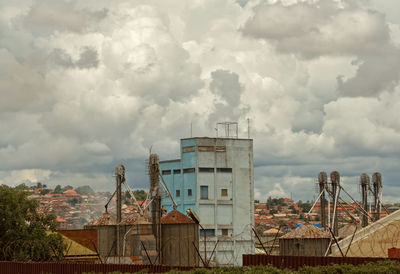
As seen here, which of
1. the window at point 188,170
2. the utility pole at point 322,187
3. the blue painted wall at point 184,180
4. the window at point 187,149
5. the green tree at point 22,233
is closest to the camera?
the green tree at point 22,233

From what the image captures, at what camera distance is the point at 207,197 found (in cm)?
9512

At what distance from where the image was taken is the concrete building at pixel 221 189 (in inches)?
3718

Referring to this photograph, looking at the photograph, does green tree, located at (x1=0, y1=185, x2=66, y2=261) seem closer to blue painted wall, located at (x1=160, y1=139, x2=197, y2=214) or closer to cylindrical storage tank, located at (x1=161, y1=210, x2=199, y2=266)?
cylindrical storage tank, located at (x1=161, y1=210, x2=199, y2=266)

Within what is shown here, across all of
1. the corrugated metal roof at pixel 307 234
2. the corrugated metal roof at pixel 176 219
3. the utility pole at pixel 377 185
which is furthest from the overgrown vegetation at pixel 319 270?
the utility pole at pixel 377 185

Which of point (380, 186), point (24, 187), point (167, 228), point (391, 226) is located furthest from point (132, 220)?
point (380, 186)

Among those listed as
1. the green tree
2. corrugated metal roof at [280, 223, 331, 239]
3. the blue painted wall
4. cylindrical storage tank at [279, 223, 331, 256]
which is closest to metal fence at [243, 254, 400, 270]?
the green tree

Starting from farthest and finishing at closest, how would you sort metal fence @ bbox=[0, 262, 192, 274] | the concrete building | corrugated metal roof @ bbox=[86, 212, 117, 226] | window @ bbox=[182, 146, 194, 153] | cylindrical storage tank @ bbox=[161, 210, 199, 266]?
window @ bbox=[182, 146, 194, 153]
the concrete building
corrugated metal roof @ bbox=[86, 212, 117, 226]
cylindrical storage tank @ bbox=[161, 210, 199, 266]
metal fence @ bbox=[0, 262, 192, 274]

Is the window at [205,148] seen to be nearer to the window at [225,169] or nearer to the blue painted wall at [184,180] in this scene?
the blue painted wall at [184,180]

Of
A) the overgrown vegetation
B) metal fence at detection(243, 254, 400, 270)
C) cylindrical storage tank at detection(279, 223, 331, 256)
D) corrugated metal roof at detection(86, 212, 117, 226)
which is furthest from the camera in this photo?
corrugated metal roof at detection(86, 212, 117, 226)

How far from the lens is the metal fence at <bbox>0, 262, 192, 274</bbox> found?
33.2 m

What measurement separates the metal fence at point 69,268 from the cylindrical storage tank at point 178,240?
24912mm

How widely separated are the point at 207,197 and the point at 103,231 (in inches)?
1168

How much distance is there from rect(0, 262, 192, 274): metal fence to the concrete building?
56.2 meters

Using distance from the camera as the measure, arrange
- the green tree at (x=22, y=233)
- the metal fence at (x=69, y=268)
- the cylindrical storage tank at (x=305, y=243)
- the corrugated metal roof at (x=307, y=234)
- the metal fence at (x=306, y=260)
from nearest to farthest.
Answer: the metal fence at (x=69, y=268)
the metal fence at (x=306, y=260)
the green tree at (x=22, y=233)
the cylindrical storage tank at (x=305, y=243)
the corrugated metal roof at (x=307, y=234)
